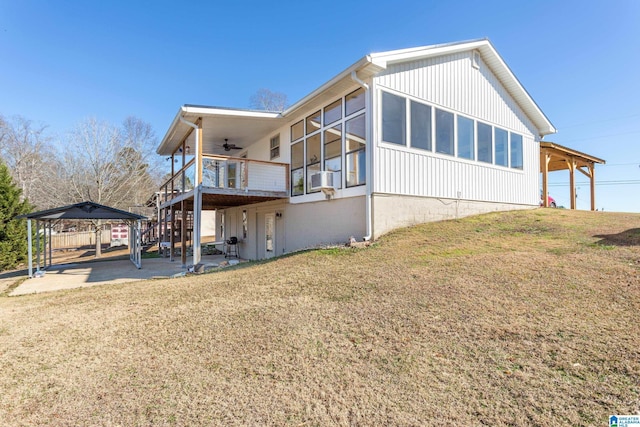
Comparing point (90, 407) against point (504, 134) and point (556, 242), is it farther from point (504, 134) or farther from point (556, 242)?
point (504, 134)

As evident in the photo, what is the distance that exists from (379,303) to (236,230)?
13.0 metres

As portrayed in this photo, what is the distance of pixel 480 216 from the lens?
10406 mm

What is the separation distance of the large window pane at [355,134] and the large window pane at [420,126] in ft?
5.15

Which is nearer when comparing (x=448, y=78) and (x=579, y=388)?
(x=579, y=388)

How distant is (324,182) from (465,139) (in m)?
5.12

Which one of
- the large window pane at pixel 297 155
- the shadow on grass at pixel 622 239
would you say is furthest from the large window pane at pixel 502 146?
the large window pane at pixel 297 155

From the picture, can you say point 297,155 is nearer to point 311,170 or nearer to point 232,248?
point 311,170

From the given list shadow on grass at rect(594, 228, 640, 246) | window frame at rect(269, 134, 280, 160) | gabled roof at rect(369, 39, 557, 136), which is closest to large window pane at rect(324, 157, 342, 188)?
gabled roof at rect(369, 39, 557, 136)

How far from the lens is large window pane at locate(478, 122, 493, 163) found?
11.1 m

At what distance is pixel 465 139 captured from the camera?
10648 millimetres

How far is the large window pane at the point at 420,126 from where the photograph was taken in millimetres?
9328

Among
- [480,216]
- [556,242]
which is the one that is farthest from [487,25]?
[556,242]

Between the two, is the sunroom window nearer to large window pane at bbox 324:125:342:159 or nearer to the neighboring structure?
the neighboring structure

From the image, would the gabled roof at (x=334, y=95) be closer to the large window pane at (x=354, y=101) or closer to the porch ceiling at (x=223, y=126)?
Result: the porch ceiling at (x=223, y=126)
